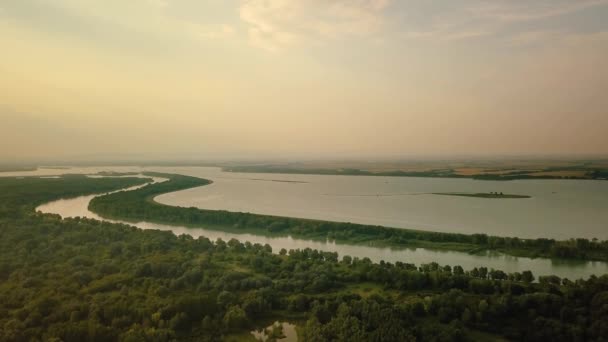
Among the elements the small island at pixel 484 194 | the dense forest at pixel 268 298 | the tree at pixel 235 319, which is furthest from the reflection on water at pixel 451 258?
the small island at pixel 484 194

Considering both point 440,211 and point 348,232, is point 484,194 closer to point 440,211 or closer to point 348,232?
point 440,211

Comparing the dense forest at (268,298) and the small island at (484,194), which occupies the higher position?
the small island at (484,194)

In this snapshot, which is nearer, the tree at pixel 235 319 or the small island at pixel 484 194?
the tree at pixel 235 319

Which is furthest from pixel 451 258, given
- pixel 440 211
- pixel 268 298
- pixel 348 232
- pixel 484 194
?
pixel 484 194

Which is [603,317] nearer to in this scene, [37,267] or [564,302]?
[564,302]

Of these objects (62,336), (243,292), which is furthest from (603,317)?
(62,336)

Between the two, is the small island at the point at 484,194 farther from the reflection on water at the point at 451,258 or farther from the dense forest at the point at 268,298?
the dense forest at the point at 268,298
